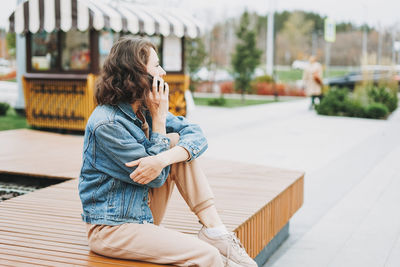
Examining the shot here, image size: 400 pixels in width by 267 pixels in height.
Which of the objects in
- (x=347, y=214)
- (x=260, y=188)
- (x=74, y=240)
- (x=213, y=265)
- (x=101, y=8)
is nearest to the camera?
(x=213, y=265)

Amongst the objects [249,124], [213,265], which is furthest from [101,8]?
[213,265]

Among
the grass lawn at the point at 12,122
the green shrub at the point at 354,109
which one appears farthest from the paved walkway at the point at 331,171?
the grass lawn at the point at 12,122

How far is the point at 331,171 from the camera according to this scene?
288 inches

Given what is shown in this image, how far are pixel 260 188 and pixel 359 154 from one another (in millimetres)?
4786

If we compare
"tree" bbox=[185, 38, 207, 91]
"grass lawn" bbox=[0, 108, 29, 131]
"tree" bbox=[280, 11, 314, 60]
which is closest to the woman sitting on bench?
"grass lawn" bbox=[0, 108, 29, 131]

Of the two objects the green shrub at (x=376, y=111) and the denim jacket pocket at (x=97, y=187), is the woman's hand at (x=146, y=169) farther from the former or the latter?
the green shrub at (x=376, y=111)

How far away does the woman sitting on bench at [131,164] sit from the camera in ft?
8.13

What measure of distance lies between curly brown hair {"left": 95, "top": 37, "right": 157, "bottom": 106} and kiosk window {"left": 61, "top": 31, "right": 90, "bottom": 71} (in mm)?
7753

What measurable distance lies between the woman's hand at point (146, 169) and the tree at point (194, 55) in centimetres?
1955

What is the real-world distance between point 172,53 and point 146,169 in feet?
31.7

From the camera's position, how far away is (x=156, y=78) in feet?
8.52

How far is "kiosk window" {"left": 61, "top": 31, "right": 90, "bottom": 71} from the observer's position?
33.2 feet

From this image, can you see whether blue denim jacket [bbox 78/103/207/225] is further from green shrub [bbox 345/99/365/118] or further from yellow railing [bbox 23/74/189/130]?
green shrub [bbox 345/99/365/118]

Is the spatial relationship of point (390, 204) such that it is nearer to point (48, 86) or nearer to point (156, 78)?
point (156, 78)
